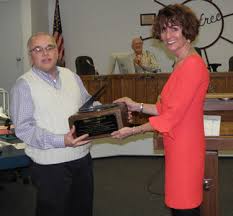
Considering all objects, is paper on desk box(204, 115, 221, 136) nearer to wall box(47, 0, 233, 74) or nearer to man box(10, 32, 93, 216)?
man box(10, 32, 93, 216)

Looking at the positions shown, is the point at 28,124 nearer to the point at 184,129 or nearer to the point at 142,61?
the point at 184,129

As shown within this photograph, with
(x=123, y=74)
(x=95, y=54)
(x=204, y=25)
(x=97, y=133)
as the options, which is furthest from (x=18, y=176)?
(x=204, y=25)

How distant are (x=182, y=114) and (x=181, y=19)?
0.43 meters

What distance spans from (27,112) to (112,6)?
6.73m

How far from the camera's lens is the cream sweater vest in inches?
86.4

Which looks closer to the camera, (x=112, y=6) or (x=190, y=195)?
(x=190, y=195)

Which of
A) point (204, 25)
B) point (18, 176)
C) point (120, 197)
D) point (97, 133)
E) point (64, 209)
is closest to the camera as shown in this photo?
point (97, 133)

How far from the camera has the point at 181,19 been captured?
1.86m

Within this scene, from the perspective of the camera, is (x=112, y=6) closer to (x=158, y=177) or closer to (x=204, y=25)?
(x=204, y=25)

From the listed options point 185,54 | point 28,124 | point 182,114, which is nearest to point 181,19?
point 185,54

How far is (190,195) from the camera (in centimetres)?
192

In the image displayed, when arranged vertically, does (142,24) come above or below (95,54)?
above

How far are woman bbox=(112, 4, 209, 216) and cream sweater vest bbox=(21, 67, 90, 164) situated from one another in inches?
20.5

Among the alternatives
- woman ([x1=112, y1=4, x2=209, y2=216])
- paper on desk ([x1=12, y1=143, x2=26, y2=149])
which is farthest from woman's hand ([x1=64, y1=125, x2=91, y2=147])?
paper on desk ([x1=12, y1=143, x2=26, y2=149])
